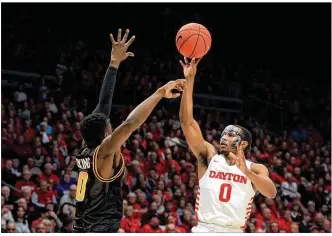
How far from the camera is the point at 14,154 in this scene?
1102cm

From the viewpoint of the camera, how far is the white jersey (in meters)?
5.44

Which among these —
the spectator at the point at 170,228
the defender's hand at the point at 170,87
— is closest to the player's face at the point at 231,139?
the defender's hand at the point at 170,87

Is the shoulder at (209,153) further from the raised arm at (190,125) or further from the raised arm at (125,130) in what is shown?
the raised arm at (125,130)

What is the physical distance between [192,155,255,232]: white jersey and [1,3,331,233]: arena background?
14.1 ft

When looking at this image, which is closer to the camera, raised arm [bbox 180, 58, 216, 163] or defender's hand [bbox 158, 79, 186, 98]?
defender's hand [bbox 158, 79, 186, 98]

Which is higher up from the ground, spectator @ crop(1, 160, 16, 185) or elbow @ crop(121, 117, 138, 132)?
elbow @ crop(121, 117, 138, 132)

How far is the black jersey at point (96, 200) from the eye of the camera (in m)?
4.58

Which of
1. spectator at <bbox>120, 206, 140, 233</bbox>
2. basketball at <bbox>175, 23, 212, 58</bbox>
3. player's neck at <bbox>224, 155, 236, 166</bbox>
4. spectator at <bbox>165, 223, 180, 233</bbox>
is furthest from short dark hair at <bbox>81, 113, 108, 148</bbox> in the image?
spectator at <bbox>165, 223, 180, 233</bbox>

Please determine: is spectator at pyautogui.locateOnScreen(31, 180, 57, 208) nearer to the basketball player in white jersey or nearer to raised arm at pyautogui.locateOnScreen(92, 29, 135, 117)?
the basketball player in white jersey

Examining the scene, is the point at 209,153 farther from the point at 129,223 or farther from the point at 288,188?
the point at 288,188

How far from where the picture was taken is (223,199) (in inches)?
215

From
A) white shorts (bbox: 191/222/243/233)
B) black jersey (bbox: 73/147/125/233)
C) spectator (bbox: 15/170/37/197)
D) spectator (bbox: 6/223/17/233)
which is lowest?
spectator (bbox: 6/223/17/233)

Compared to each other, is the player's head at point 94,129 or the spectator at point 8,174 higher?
the player's head at point 94,129

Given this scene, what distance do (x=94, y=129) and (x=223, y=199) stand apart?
1.45m
